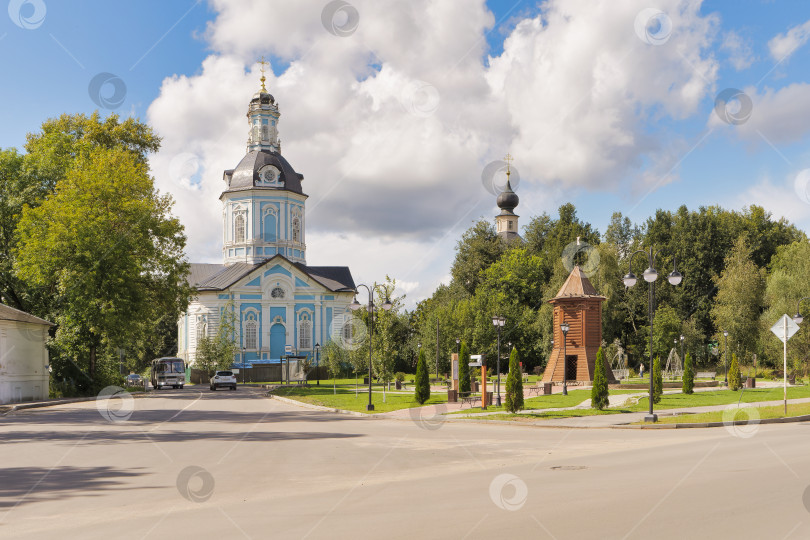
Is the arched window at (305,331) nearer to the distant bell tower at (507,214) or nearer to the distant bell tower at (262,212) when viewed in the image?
the distant bell tower at (262,212)

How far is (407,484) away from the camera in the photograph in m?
10.8

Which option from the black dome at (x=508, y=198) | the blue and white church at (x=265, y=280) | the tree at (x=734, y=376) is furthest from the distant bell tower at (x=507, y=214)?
the tree at (x=734, y=376)

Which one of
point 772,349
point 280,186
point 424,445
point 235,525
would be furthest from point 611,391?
point 280,186

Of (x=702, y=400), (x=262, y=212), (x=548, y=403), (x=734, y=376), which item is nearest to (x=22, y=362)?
(x=548, y=403)

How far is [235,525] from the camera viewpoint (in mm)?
7969

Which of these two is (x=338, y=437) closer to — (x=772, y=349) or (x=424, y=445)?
(x=424, y=445)

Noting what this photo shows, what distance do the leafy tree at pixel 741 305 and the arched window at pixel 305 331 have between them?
4006 cm

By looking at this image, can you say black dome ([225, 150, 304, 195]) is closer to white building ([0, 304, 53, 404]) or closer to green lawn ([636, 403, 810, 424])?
white building ([0, 304, 53, 404])

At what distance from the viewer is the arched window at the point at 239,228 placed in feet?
260

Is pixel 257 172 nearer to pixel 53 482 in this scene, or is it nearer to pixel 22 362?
pixel 22 362

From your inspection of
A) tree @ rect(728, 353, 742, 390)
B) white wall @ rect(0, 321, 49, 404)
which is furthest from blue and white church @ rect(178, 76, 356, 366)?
tree @ rect(728, 353, 742, 390)

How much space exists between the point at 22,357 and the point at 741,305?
5310 centimetres

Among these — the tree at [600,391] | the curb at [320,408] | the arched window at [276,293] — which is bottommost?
the curb at [320,408]

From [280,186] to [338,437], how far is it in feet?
205
